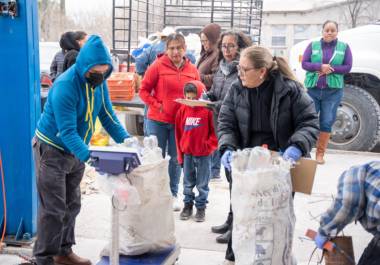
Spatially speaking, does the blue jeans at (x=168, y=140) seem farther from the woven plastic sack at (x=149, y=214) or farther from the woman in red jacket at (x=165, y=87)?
the woven plastic sack at (x=149, y=214)

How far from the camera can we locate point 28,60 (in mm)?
4051

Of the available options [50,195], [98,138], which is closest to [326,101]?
[98,138]

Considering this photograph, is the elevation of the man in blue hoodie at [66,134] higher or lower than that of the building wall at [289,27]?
lower

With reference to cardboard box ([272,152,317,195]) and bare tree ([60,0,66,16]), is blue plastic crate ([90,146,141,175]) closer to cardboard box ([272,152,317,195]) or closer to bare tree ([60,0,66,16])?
Result: cardboard box ([272,152,317,195])

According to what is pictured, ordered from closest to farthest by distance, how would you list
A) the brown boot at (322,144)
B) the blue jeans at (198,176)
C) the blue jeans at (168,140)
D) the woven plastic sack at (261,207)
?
the woven plastic sack at (261,207) < the blue jeans at (198,176) < the blue jeans at (168,140) < the brown boot at (322,144)

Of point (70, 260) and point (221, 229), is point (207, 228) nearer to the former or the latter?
point (221, 229)

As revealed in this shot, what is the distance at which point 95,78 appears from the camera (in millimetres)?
3445

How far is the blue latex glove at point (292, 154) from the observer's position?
127 inches

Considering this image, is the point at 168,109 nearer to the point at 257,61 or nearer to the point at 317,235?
the point at 257,61

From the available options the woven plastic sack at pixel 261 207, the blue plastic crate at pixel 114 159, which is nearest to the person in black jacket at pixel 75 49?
the blue plastic crate at pixel 114 159

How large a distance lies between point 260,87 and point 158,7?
816 centimetres

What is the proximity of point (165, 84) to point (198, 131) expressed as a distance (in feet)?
1.99

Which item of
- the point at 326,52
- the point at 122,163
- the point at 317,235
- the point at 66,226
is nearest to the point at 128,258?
the point at 66,226

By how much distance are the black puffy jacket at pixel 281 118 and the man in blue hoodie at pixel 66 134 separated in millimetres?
790
